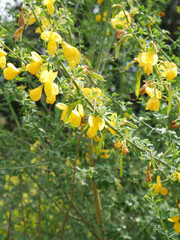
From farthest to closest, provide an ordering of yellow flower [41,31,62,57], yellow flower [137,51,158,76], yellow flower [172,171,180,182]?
yellow flower [172,171,180,182] → yellow flower [137,51,158,76] → yellow flower [41,31,62,57]

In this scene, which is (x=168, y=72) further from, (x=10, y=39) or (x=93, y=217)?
(x=93, y=217)

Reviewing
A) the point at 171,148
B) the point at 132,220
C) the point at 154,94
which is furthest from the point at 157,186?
the point at 132,220

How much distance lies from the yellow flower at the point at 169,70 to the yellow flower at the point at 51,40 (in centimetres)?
37

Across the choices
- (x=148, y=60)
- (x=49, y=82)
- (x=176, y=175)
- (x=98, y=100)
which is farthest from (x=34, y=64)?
(x=176, y=175)

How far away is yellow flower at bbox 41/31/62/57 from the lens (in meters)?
0.70

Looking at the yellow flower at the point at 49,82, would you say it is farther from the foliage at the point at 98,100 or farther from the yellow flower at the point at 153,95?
the yellow flower at the point at 153,95

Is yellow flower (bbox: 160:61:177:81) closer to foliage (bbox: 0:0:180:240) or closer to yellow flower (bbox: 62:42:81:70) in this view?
foliage (bbox: 0:0:180:240)

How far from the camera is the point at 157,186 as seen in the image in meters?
1.14

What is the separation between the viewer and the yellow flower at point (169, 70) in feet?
2.90

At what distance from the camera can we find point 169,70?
895mm

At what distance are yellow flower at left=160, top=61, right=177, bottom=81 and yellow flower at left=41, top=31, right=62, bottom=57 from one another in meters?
0.37

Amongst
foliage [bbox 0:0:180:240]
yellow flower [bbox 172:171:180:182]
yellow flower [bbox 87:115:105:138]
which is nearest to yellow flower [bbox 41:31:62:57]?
foliage [bbox 0:0:180:240]

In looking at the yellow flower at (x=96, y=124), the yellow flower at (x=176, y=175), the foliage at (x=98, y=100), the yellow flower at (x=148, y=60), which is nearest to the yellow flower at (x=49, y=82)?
the foliage at (x=98, y=100)

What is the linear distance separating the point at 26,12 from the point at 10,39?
0.59 m
